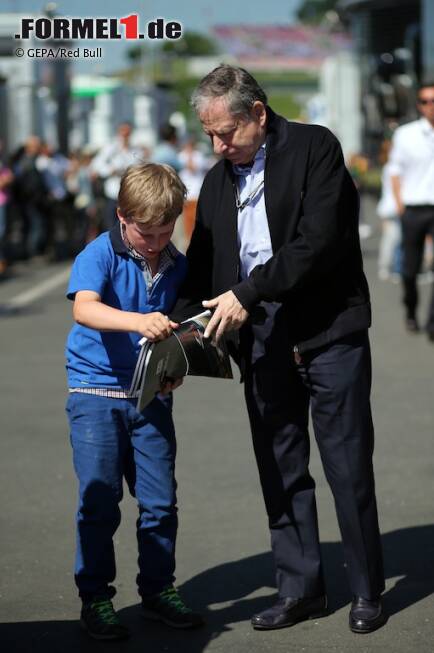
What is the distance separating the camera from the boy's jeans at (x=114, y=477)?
4.57m

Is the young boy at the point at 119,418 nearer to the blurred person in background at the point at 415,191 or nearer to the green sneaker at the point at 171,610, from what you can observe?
the green sneaker at the point at 171,610

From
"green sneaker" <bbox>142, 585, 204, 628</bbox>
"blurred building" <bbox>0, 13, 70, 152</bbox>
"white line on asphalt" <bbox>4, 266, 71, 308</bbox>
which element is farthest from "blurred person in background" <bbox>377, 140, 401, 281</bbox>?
"green sneaker" <bbox>142, 585, 204, 628</bbox>

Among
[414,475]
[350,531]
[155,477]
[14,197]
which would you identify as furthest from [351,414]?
[14,197]

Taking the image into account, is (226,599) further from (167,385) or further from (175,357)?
(175,357)

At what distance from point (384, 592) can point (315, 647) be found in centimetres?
63

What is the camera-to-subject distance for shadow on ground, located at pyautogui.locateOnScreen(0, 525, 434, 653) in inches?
179

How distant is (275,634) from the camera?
4672mm

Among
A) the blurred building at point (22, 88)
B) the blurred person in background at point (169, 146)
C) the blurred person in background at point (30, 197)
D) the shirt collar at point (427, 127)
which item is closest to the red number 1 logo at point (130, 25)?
the shirt collar at point (427, 127)

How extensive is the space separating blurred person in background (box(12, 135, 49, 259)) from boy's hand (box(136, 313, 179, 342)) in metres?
15.6

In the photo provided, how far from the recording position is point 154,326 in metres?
4.29

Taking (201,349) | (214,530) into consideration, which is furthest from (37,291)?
(201,349)

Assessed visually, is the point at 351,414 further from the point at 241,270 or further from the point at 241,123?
the point at 241,123

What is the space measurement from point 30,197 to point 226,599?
1536 centimetres

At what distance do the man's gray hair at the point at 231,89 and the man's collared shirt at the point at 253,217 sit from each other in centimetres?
21
